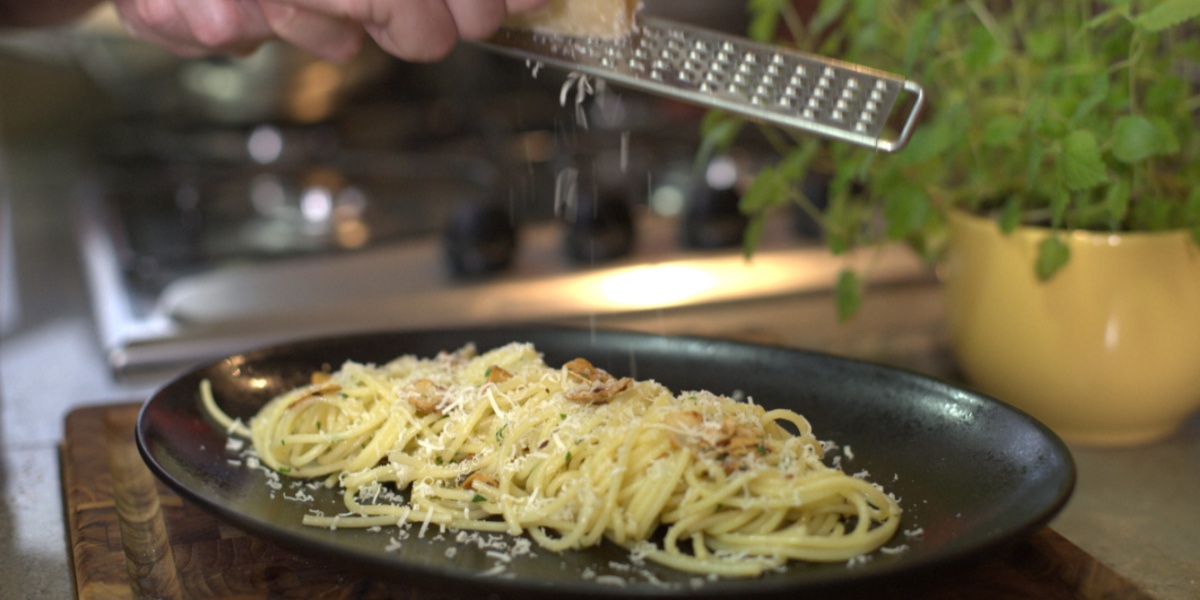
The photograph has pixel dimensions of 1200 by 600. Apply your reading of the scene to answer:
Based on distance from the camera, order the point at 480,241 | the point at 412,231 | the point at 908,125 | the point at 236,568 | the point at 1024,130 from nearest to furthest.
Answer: the point at 236,568 → the point at 908,125 → the point at 1024,130 → the point at 480,241 → the point at 412,231

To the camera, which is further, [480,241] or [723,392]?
[480,241]

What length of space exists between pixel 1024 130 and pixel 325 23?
2.75ft

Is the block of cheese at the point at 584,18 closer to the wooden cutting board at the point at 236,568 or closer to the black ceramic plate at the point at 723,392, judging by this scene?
the black ceramic plate at the point at 723,392

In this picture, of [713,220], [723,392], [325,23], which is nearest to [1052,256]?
[723,392]

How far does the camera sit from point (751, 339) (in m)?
1.62

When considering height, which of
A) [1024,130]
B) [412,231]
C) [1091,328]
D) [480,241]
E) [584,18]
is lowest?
[412,231]

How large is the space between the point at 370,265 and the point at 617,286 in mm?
541

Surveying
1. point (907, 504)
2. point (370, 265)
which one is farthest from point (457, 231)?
point (907, 504)

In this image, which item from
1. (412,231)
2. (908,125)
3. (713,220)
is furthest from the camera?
(412,231)

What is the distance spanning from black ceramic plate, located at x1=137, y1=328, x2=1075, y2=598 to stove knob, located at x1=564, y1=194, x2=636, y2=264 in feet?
2.14

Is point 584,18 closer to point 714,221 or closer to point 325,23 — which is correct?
point 325,23

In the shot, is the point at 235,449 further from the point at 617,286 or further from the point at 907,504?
the point at 617,286

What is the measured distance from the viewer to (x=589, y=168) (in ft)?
9.84

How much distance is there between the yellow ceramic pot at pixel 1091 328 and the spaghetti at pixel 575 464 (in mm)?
320
